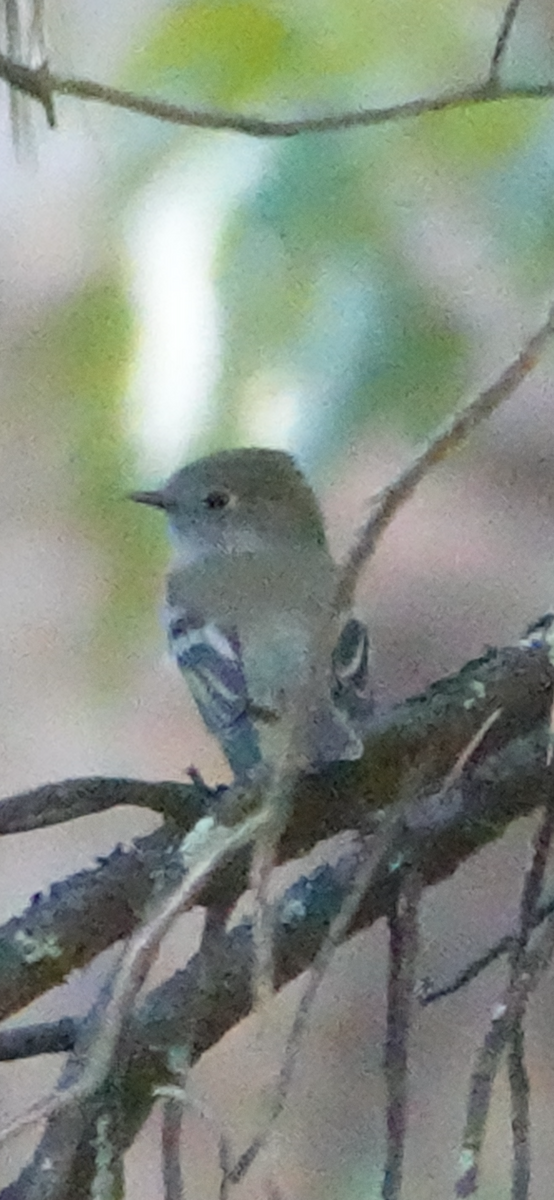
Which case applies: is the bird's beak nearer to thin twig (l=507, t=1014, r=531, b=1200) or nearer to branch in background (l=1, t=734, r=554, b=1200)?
branch in background (l=1, t=734, r=554, b=1200)

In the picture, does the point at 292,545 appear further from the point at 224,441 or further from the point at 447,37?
the point at 447,37

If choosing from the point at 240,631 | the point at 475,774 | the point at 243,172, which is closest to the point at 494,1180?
the point at 475,774

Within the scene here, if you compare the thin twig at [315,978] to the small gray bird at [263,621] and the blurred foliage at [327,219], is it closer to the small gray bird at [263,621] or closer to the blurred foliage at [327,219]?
the small gray bird at [263,621]

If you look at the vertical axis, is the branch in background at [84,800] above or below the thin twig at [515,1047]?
above


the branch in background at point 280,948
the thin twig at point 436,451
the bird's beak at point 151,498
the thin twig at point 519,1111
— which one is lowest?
the thin twig at point 519,1111

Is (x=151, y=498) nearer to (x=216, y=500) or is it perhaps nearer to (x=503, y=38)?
(x=216, y=500)

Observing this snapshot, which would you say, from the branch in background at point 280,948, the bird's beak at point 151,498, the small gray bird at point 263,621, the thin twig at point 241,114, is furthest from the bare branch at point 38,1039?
the thin twig at point 241,114
